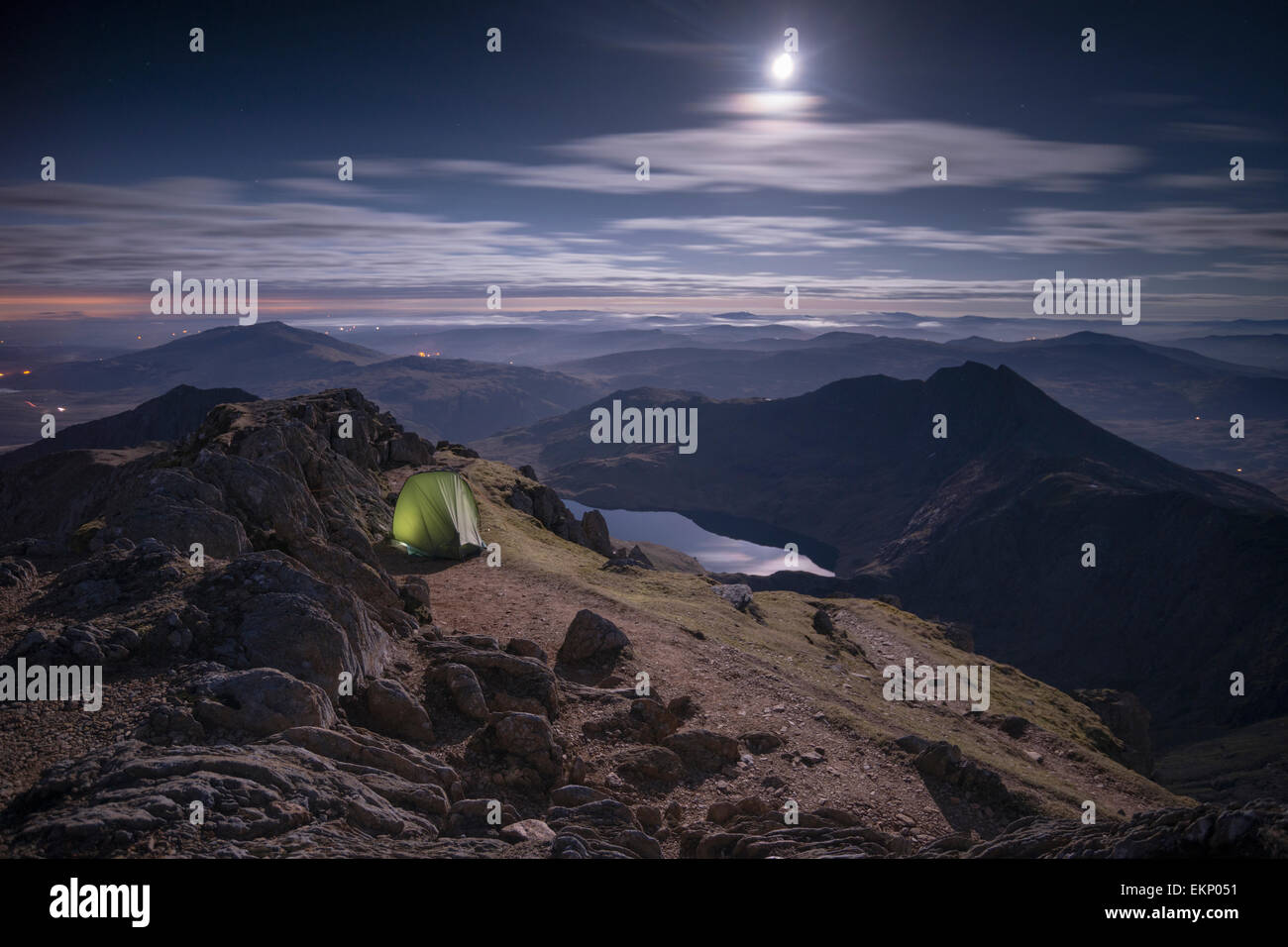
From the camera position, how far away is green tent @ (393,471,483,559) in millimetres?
35750

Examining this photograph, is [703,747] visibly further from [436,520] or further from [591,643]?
[436,520]

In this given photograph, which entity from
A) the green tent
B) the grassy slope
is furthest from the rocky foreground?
the green tent

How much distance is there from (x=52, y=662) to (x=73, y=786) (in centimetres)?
443

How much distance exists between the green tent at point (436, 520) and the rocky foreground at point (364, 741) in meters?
8.46

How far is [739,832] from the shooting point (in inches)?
576

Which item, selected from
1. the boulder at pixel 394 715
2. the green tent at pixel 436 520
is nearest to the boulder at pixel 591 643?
the boulder at pixel 394 715

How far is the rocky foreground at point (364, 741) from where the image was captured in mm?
9398

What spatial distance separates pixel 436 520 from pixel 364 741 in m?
23.3

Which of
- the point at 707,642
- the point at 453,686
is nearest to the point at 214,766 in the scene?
the point at 453,686

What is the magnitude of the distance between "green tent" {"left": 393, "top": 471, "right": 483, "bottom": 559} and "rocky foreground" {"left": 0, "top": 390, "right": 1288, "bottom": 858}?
8.46 metres

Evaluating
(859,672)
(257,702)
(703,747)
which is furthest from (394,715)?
(859,672)

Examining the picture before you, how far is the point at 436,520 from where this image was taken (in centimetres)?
3600

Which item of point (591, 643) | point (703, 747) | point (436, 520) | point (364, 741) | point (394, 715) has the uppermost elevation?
point (436, 520)

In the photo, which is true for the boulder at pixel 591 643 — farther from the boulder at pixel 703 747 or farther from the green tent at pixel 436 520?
the green tent at pixel 436 520
